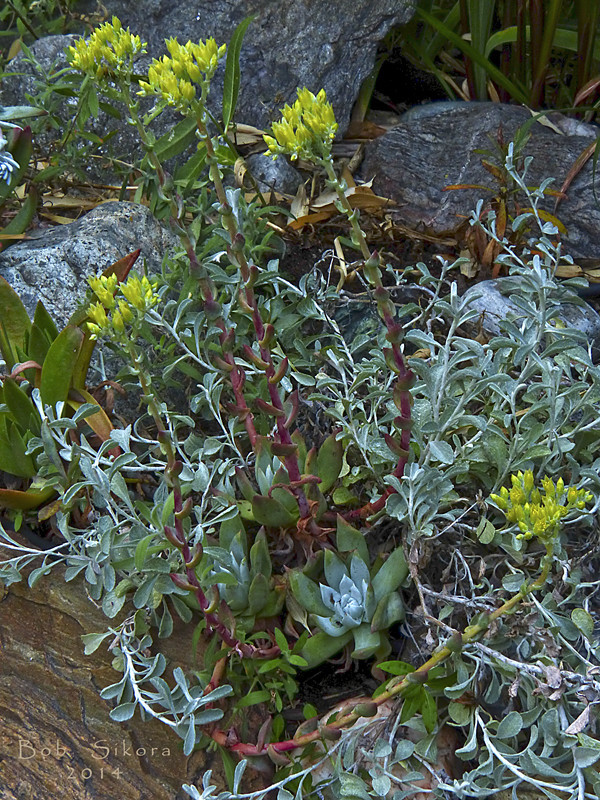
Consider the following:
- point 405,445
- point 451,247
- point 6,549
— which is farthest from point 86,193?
point 405,445

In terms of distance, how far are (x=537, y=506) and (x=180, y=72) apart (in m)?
1.05

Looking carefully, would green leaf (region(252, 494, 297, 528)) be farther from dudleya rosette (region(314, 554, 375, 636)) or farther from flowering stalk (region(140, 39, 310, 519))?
dudleya rosette (region(314, 554, 375, 636))

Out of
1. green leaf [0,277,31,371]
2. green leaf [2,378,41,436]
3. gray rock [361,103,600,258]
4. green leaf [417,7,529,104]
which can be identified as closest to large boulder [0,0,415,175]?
green leaf [417,7,529,104]

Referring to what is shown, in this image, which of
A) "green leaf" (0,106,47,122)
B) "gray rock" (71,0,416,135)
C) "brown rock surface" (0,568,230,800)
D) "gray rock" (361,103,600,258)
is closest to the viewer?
"brown rock surface" (0,568,230,800)

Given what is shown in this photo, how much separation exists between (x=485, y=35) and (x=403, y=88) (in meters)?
0.54

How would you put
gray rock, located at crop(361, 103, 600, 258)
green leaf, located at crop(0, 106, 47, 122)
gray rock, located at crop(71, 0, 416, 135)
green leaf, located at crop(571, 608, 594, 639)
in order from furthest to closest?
gray rock, located at crop(71, 0, 416, 135) < gray rock, located at crop(361, 103, 600, 258) < green leaf, located at crop(0, 106, 47, 122) < green leaf, located at crop(571, 608, 594, 639)

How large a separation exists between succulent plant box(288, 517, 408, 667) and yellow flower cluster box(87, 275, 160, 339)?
0.69 metres

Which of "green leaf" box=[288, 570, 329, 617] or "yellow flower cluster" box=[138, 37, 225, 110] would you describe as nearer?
"yellow flower cluster" box=[138, 37, 225, 110]

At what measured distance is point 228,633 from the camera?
1.75 m

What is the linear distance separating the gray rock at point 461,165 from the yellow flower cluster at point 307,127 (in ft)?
4.91

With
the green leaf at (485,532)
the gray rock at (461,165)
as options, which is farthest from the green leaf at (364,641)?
the gray rock at (461,165)

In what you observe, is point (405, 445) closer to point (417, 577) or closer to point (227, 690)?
point (417, 577)

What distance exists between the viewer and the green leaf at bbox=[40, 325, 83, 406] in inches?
81.1

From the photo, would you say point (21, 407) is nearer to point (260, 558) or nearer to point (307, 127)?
point (260, 558)
